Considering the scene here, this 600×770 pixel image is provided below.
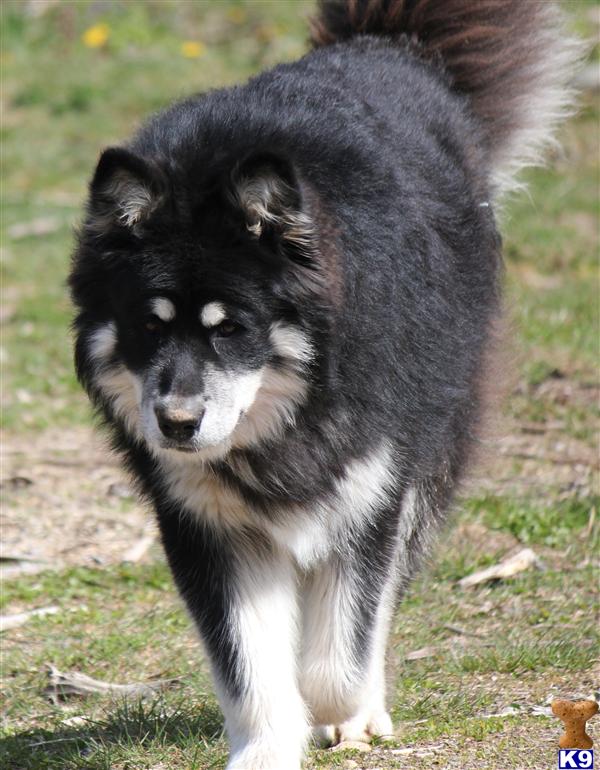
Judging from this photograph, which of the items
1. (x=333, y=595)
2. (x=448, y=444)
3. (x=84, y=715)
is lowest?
(x=84, y=715)

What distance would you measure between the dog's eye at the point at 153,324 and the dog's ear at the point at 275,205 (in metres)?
0.35

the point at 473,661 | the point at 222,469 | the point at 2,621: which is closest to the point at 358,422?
the point at 222,469

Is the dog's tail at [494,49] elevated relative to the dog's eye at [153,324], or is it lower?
elevated

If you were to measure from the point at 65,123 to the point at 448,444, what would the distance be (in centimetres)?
848

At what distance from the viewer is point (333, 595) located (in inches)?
154

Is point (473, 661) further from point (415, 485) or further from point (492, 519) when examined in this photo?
point (492, 519)

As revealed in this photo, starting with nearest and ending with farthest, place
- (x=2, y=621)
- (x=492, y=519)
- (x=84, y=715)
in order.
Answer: (x=84, y=715)
(x=2, y=621)
(x=492, y=519)

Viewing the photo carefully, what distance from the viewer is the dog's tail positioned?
17.0ft

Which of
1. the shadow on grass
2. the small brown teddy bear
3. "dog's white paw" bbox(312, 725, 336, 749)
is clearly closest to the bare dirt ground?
the shadow on grass

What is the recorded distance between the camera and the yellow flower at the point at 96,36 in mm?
13336

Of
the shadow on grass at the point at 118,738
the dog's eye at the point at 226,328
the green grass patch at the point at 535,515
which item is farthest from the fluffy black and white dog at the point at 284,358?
the green grass patch at the point at 535,515

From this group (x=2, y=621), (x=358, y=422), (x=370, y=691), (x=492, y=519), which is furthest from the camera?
(x=492, y=519)

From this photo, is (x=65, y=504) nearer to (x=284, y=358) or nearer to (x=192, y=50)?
(x=284, y=358)

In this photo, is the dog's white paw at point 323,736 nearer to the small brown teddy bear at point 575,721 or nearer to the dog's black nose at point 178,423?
the small brown teddy bear at point 575,721
